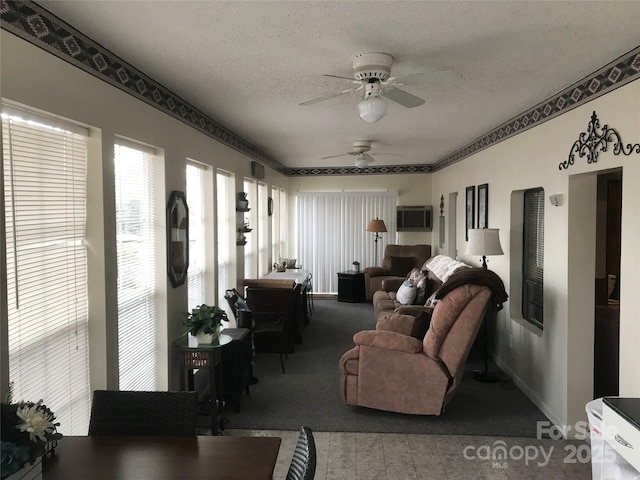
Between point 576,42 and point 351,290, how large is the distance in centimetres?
653

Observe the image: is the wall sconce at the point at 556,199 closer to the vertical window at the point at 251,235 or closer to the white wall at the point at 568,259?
the white wall at the point at 568,259

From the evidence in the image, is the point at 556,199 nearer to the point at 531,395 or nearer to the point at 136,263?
→ the point at 531,395

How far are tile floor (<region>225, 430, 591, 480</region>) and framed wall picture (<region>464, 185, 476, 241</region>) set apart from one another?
3.11 m

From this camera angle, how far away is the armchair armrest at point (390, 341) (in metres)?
3.80

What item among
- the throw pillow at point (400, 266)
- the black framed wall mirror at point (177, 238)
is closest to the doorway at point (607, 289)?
the black framed wall mirror at point (177, 238)

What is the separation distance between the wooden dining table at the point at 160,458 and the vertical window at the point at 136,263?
1.17 meters

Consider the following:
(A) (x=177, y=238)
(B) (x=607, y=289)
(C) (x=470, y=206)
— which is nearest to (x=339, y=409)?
(A) (x=177, y=238)

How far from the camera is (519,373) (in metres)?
4.57

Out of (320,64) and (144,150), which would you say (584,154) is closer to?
(320,64)

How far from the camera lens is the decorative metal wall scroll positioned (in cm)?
279

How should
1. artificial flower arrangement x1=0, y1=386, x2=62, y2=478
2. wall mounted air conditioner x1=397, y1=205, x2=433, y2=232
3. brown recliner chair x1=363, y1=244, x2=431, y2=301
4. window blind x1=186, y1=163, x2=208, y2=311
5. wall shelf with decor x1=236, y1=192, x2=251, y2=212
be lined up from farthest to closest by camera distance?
wall mounted air conditioner x1=397, y1=205, x2=433, y2=232
brown recliner chair x1=363, y1=244, x2=431, y2=301
wall shelf with decor x1=236, y1=192, x2=251, y2=212
window blind x1=186, y1=163, x2=208, y2=311
artificial flower arrangement x1=0, y1=386, x2=62, y2=478

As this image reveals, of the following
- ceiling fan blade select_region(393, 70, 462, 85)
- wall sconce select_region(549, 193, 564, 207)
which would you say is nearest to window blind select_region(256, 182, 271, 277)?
wall sconce select_region(549, 193, 564, 207)

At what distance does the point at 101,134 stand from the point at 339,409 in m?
2.87

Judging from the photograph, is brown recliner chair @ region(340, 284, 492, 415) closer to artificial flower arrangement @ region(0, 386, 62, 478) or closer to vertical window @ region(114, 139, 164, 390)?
vertical window @ region(114, 139, 164, 390)
